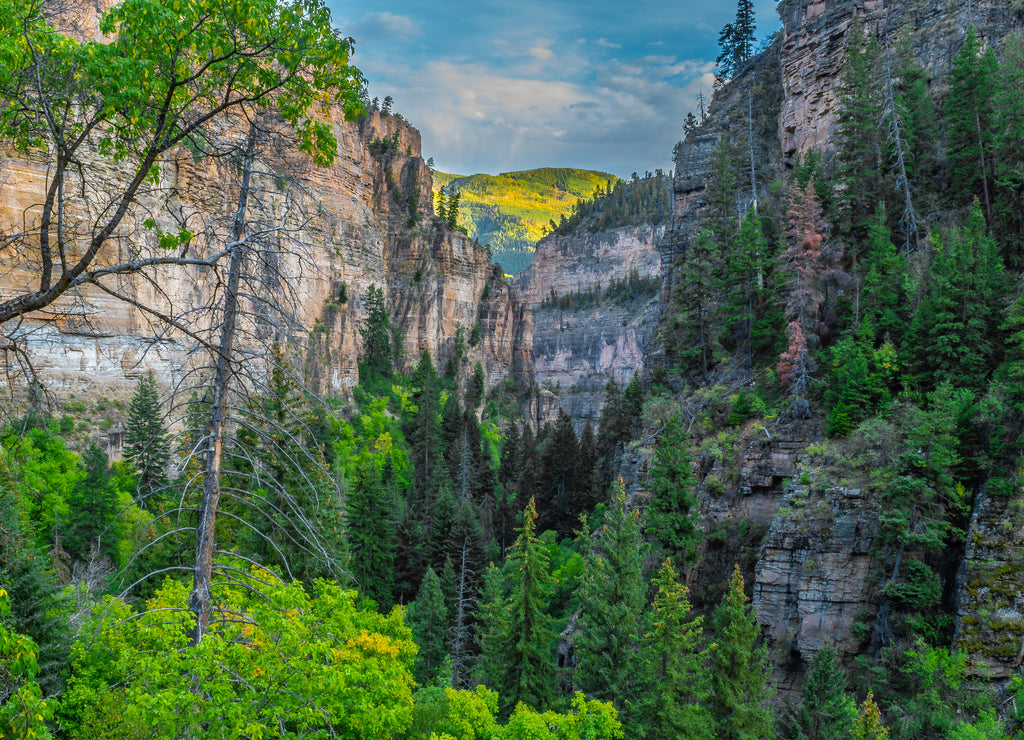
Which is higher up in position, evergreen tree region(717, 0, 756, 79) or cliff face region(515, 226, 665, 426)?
evergreen tree region(717, 0, 756, 79)

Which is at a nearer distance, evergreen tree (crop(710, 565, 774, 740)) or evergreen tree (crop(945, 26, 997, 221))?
evergreen tree (crop(710, 565, 774, 740))

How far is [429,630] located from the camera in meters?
26.3

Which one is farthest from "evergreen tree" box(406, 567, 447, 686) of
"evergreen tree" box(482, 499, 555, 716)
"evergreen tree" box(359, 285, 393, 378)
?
"evergreen tree" box(359, 285, 393, 378)

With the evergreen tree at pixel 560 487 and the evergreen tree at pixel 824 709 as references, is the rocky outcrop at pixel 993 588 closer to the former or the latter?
the evergreen tree at pixel 824 709

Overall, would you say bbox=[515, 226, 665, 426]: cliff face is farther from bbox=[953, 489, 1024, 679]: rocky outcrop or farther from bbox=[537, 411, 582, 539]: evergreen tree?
bbox=[953, 489, 1024, 679]: rocky outcrop

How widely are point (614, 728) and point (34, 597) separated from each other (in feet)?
44.4

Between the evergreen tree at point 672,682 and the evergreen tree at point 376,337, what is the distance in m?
45.5

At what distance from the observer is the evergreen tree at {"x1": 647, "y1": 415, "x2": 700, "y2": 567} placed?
2370 cm

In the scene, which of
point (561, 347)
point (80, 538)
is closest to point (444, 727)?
point (80, 538)

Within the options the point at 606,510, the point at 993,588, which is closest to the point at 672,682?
the point at 993,588

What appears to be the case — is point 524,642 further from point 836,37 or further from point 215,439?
point 836,37

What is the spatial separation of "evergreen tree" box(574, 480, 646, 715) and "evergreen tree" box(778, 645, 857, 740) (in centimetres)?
438

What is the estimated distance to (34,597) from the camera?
1355cm

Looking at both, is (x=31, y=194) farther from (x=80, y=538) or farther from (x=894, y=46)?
(x=894, y=46)
